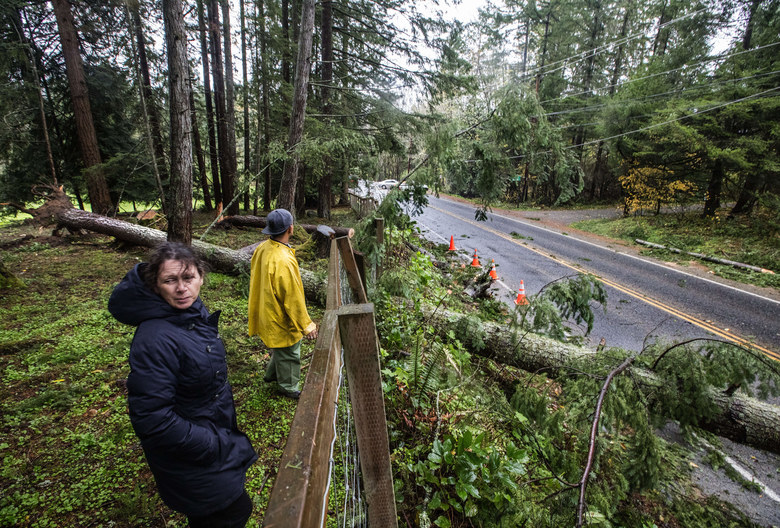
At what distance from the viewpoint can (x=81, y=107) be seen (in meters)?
9.06

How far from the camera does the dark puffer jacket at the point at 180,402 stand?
1424 millimetres

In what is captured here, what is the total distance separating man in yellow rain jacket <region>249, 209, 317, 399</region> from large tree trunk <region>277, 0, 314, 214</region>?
190 inches

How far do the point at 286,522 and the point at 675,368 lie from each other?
3.26 meters

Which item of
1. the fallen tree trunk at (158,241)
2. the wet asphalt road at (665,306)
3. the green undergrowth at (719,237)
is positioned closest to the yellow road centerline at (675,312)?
the wet asphalt road at (665,306)

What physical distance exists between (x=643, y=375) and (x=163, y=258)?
3962mm

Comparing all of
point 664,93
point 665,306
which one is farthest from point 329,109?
point 664,93

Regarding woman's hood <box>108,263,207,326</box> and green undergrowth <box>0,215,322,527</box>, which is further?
green undergrowth <box>0,215,322,527</box>

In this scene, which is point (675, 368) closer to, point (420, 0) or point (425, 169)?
point (425, 169)

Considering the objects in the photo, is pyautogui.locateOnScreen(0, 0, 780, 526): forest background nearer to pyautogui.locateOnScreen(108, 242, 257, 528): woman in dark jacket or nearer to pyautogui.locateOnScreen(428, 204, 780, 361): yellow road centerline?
pyautogui.locateOnScreen(108, 242, 257, 528): woman in dark jacket

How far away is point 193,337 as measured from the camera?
165cm

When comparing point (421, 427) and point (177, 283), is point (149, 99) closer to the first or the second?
point (177, 283)

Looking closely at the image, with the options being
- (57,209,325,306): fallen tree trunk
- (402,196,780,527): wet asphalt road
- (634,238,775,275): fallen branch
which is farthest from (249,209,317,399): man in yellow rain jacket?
(634,238,775,275): fallen branch

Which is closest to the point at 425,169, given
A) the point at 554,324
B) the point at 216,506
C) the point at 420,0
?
the point at 554,324

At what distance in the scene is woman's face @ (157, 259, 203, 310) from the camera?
1.59m
